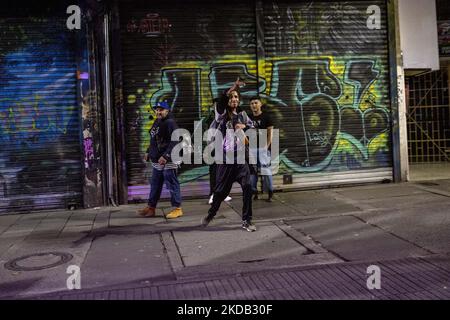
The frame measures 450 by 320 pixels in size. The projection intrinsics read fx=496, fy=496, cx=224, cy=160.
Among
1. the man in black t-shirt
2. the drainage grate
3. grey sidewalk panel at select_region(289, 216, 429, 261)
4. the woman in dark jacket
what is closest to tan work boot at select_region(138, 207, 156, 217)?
the woman in dark jacket

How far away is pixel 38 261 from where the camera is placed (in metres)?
6.01

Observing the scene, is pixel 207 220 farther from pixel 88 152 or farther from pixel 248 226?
pixel 88 152

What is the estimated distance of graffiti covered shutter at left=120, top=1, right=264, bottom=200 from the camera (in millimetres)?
9438

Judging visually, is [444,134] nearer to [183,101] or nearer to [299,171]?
[299,171]

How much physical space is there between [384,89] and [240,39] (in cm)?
325

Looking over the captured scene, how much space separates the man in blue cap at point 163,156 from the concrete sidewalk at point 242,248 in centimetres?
29

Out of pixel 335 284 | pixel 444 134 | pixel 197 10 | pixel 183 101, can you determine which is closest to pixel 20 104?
pixel 183 101

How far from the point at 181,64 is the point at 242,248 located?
458 centimetres

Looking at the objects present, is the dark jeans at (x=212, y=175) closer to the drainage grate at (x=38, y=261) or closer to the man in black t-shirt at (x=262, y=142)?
the man in black t-shirt at (x=262, y=142)

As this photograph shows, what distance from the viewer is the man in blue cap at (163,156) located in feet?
26.3

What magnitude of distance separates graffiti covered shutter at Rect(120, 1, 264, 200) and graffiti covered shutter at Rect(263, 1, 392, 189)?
0.60 meters

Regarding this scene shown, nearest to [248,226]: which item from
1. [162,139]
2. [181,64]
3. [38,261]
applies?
[162,139]

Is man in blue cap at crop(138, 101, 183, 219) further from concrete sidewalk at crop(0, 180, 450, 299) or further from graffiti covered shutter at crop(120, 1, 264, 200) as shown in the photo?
graffiti covered shutter at crop(120, 1, 264, 200)
